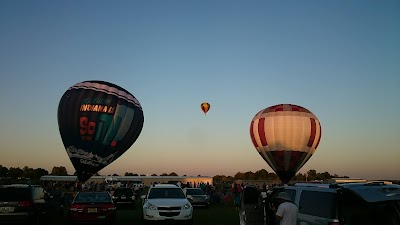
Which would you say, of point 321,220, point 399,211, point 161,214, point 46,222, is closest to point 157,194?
point 161,214

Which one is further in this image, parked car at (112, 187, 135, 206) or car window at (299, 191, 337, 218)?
parked car at (112, 187, 135, 206)

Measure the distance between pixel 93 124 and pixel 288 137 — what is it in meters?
16.7

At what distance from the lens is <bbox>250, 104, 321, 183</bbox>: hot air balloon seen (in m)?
39.8

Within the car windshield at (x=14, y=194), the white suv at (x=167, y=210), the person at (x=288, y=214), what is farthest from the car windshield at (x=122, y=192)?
the person at (x=288, y=214)

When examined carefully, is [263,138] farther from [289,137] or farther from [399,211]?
[399,211]

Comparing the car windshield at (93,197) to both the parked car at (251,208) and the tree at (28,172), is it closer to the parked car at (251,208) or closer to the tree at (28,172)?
the parked car at (251,208)

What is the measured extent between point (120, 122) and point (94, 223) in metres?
18.9

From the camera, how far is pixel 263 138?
1619 inches

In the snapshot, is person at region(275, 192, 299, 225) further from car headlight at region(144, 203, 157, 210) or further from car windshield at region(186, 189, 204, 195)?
car windshield at region(186, 189, 204, 195)

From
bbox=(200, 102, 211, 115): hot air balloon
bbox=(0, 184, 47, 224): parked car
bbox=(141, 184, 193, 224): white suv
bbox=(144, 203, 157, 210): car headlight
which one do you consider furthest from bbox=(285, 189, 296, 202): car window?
bbox=(200, 102, 211, 115): hot air balloon

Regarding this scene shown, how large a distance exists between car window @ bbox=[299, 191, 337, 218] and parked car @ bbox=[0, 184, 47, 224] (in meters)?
10.7

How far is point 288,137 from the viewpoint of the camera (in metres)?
39.8

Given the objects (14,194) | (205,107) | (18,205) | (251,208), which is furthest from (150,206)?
(205,107)

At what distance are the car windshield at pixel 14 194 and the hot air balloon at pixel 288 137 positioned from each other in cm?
2675
